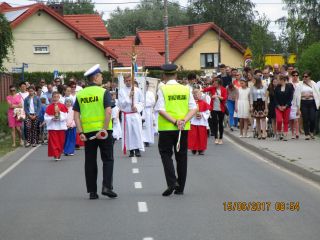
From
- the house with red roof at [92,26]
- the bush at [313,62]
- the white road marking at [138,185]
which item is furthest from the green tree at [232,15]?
the white road marking at [138,185]

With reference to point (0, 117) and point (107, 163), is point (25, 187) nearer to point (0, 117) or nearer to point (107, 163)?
point (107, 163)

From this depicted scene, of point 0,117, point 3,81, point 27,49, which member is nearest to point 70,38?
point 27,49

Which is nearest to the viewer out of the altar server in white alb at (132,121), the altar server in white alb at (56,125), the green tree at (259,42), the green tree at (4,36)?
the altar server in white alb at (132,121)

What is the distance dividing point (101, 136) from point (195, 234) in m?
3.54

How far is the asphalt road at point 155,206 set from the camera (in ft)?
34.9

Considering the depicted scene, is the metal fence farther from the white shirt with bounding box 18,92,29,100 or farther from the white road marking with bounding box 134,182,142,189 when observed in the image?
the white road marking with bounding box 134,182,142,189

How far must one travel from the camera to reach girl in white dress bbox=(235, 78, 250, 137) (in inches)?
1089

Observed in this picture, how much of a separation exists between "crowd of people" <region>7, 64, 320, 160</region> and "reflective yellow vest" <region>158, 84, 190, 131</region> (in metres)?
6.86

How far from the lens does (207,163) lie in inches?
793

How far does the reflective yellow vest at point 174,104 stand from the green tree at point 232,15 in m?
92.1

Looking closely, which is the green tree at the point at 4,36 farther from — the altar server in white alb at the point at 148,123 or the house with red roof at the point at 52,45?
the house with red roof at the point at 52,45

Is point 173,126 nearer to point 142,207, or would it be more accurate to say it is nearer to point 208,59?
point 142,207

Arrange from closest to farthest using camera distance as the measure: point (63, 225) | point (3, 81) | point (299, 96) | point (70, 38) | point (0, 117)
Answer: point (63, 225), point (299, 96), point (0, 117), point (3, 81), point (70, 38)

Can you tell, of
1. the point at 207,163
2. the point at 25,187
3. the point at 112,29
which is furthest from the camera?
the point at 112,29
